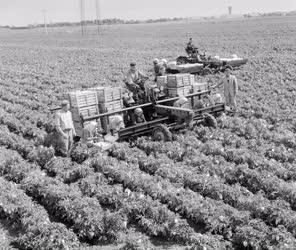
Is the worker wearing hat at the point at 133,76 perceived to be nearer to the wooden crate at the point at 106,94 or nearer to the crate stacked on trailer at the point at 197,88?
the wooden crate at the point at 106,94

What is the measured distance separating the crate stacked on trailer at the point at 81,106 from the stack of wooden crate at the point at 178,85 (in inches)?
118

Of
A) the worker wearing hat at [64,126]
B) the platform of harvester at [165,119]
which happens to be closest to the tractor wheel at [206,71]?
the platform of harvester at [165,119]

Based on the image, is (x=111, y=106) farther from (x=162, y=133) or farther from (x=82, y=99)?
(x=162, y=133)

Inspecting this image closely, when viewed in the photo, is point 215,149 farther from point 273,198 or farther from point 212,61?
point 212,61

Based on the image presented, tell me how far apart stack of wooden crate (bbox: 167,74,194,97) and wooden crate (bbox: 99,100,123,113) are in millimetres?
2173

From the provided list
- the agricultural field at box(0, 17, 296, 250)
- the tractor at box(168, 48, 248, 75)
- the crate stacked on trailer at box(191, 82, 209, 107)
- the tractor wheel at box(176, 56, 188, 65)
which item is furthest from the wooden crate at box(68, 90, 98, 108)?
the tractor wheel at box(176, 56, 188, 65)

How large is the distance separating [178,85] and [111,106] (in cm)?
269

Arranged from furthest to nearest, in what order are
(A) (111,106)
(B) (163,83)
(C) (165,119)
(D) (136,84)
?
(B) (163,83) → (D) (136,84) → (C) (165,119) → (A) (111,106)

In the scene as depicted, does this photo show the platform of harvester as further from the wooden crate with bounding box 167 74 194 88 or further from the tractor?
the tractor

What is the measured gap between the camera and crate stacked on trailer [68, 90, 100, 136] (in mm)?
12750

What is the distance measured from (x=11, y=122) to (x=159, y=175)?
7261mm

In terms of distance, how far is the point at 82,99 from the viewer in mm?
12820

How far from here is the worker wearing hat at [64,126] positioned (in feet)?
38.1

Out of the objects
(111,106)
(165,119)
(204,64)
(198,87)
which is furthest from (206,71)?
(111,106)
